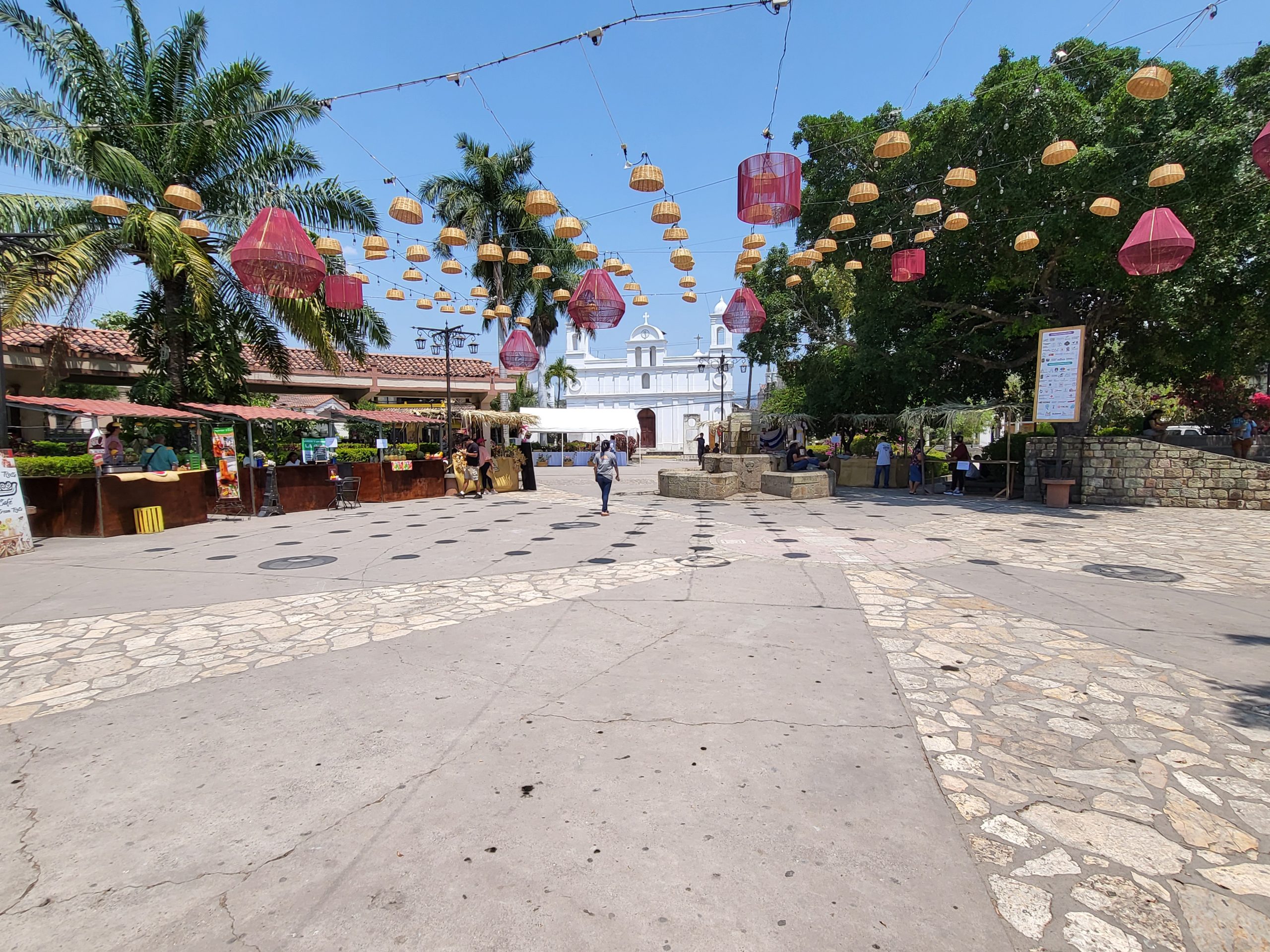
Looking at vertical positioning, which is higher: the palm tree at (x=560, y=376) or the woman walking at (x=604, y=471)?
the palm tree at (x=560, y=376)

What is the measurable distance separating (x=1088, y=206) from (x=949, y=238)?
3.45 metres

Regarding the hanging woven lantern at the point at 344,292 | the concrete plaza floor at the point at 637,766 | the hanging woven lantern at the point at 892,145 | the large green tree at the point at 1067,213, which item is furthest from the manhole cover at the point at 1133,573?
the hanging woven lantern at the point at 344,292

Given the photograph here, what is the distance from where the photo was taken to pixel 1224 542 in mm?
9680

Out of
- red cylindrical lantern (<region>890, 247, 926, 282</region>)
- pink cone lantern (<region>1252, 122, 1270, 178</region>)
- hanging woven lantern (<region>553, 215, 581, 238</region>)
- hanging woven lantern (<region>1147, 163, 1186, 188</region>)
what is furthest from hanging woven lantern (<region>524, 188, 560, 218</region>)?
hanging woven lantern (<region>1147, 163, 1186, 188</region>)

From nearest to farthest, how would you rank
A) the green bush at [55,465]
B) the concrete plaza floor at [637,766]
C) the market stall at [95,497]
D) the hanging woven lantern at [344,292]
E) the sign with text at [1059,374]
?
the concrete plaza floor at [637,766] → the market stall at [95,497] → the hanging woven lantern at [344,292] → the sign with text at [1059,374] → the green bush at [55,465]

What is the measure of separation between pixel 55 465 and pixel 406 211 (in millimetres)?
11241

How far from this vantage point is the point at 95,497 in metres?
10.7

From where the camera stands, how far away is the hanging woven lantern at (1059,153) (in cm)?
913

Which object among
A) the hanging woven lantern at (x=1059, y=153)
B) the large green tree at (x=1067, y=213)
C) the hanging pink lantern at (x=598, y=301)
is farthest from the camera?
the large green tree at (x=1067, y=213)

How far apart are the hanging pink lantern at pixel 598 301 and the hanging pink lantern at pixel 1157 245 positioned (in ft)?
26.3

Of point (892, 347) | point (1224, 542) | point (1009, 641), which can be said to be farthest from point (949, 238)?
point (1009, 641)

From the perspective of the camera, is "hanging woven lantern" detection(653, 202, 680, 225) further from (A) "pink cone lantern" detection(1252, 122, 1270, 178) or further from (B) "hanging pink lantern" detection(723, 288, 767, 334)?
A: (A) "pink cone lantern" detection(1252, 122, 1270, 178)

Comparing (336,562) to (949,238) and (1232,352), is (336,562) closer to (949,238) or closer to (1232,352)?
(949,238)

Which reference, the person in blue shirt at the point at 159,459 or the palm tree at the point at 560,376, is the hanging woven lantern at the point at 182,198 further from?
the palm tree at the point at 560,376
